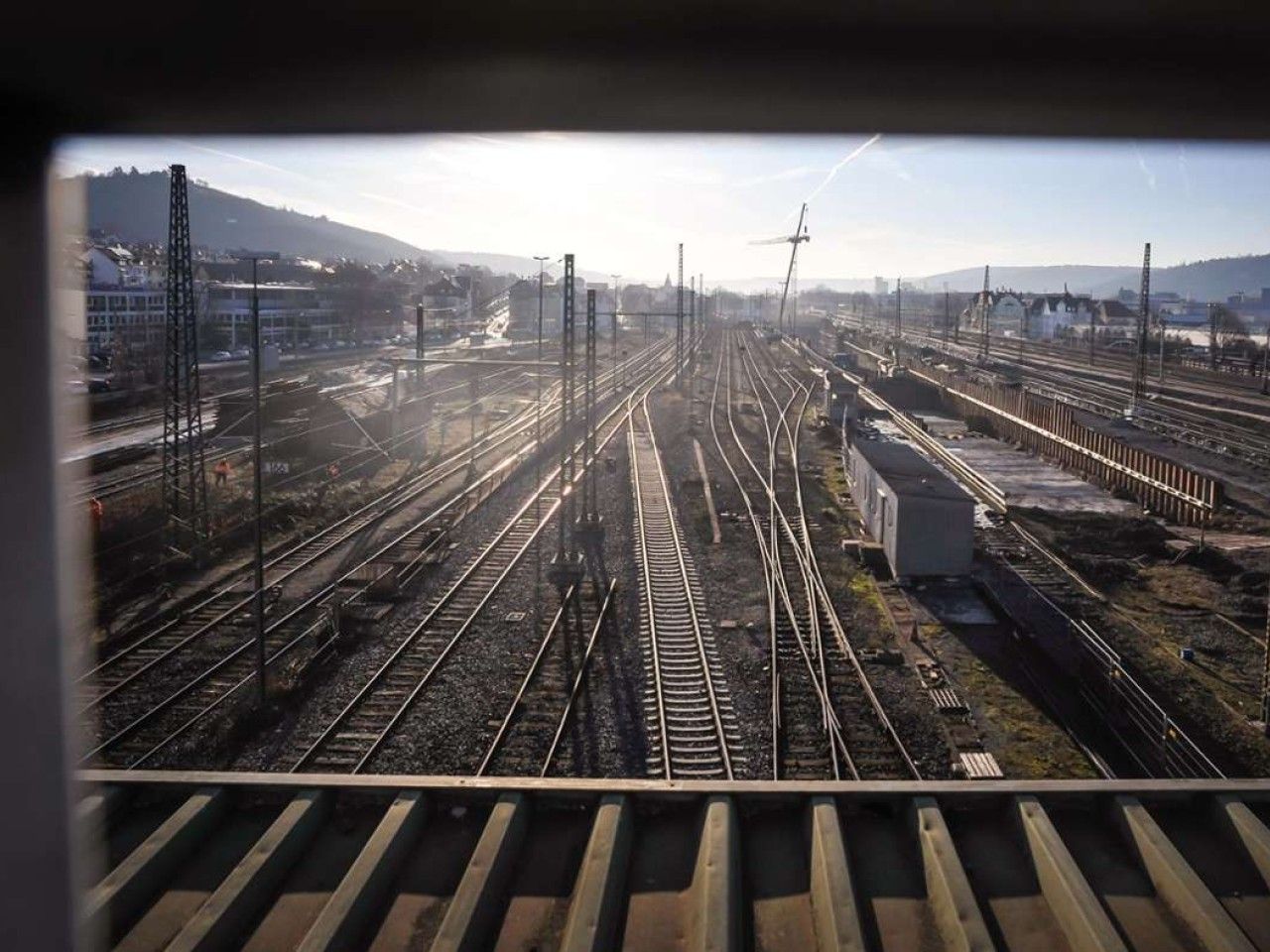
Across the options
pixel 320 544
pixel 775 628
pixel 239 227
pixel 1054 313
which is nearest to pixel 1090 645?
pixel 775 628

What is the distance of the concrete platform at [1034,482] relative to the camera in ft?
36.6

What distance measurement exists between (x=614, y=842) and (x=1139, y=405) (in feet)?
54.8

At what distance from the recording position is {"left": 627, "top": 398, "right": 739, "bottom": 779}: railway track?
481cm

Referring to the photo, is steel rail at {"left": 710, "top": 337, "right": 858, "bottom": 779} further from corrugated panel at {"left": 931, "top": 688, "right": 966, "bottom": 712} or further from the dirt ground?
the dirt ground

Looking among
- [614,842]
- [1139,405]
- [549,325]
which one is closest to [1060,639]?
[614,842]

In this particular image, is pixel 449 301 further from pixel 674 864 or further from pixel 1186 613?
pixel 674 864

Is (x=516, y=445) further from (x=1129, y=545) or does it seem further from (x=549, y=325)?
(x=549, y=325)

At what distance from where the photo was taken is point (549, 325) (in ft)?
113

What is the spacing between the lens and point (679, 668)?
5.94 m

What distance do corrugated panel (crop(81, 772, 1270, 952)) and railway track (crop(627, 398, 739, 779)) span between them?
113 inches

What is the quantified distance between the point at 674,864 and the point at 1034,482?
12.0 metres

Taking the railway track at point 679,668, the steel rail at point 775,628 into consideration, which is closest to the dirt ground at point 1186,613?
the steel rail at point 775,628

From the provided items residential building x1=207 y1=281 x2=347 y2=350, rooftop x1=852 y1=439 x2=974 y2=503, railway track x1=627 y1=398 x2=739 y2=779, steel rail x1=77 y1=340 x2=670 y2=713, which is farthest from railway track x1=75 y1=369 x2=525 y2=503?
rooftop x1=852 y1=439 x2=974 y2=503

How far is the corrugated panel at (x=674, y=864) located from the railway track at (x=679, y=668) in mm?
2866
